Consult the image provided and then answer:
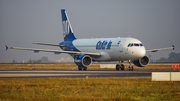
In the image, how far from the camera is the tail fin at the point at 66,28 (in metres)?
63.6

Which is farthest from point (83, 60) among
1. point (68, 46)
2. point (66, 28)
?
point (66, 28)

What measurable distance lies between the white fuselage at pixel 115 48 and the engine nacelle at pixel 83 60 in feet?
10.4

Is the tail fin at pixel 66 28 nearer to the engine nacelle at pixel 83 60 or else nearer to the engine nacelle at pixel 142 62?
the engine nacelle at pixel 83 60

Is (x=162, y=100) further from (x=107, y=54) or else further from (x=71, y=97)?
(x=107, y=54)

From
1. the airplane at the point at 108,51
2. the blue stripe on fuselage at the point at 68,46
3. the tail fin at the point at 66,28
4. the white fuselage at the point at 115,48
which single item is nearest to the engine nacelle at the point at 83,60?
the airplane at the point at 108,51

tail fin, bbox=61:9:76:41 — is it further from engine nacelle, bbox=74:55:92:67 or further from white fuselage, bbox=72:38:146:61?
engine nacelle, bbox=74:55:92:67

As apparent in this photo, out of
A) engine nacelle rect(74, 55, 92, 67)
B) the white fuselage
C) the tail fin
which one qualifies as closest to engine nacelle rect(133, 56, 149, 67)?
the white fuselage

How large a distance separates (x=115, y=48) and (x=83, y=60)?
5.52 meters

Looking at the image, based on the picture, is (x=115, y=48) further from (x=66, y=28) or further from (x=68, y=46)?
(x=66, y=28)

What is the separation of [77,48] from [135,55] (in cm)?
1503

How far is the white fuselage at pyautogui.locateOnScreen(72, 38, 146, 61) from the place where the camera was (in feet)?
155

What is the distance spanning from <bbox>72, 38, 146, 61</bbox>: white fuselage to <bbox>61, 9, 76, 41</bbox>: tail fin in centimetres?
565

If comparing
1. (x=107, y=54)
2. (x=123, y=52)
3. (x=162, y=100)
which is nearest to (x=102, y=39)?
(x=107, y=54)

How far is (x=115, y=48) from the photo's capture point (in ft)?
164
